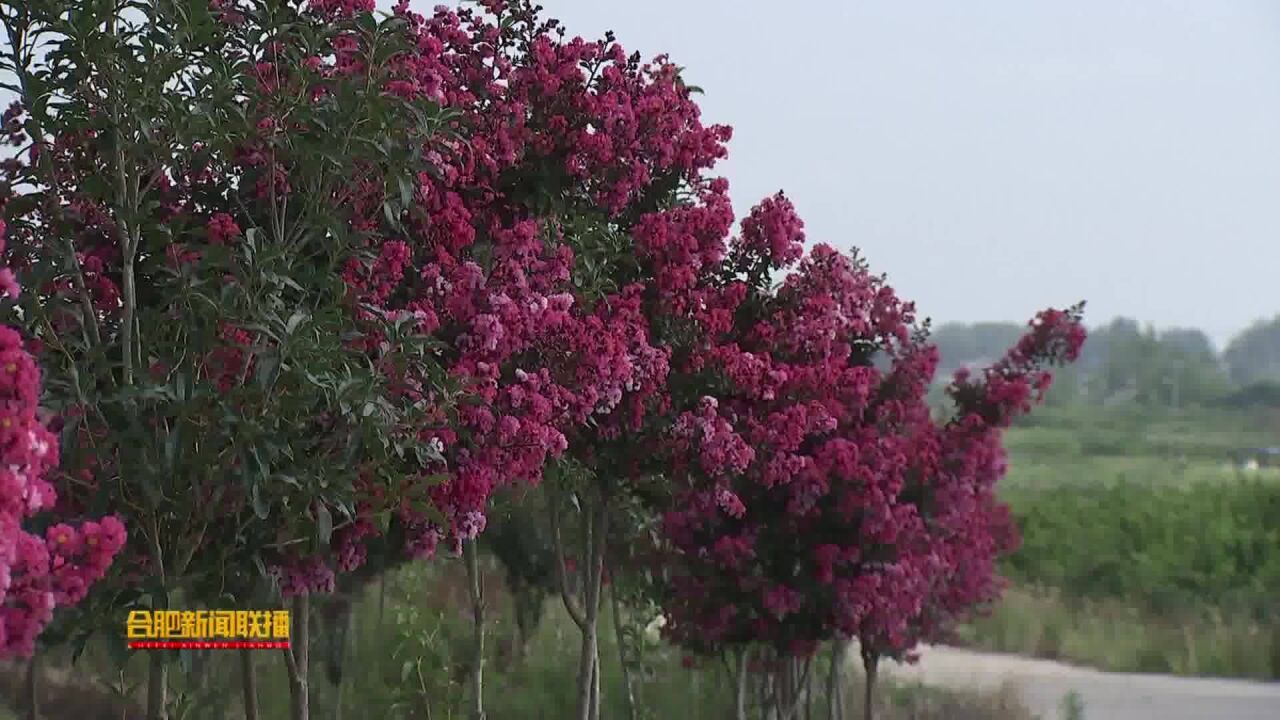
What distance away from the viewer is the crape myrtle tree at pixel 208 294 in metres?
2.83

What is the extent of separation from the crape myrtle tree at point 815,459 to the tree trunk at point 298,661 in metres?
1.16

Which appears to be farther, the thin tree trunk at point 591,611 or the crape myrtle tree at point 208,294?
the thin tree trunk at point 591,611

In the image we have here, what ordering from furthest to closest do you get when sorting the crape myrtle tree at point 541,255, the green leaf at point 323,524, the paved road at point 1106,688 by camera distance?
the paved road at point 1106,688, the crape myrtle tree at point 541,255, the green leaf at point 323,524

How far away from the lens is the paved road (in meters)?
9.20

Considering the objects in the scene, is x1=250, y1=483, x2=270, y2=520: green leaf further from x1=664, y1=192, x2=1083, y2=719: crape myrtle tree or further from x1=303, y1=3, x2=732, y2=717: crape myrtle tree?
x1=664, y1=192, x2=1083, y2=719: crape myrtle tree

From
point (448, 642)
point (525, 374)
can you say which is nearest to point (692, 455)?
point (525, 374)

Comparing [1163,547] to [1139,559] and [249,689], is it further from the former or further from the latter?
[249,689]

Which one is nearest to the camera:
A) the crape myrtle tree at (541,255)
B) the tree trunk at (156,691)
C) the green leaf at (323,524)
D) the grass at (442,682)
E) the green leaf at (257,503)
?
the green leaf at (257,503)

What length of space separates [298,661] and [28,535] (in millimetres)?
1911

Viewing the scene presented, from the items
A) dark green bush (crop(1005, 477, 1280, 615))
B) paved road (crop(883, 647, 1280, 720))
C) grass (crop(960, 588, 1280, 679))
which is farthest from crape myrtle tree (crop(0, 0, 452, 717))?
dark green bush (crop(1005, 477, 1280, 615))

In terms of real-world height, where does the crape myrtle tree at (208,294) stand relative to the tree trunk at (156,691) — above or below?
above

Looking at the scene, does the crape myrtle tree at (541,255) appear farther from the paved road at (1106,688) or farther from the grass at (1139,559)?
the grass at (1139,559)

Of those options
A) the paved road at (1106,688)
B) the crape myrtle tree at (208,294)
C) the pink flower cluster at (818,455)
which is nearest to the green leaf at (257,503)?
the crape myrtle tree at (208,294)

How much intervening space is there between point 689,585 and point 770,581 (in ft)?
1.16
